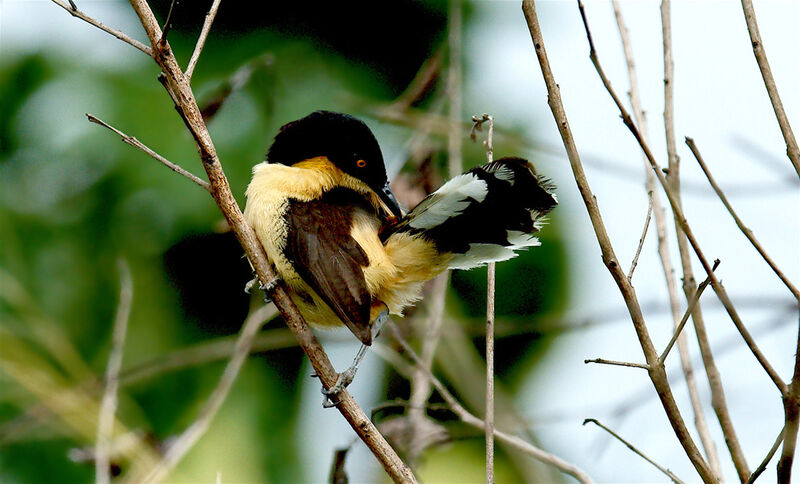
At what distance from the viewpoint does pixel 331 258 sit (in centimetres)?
282

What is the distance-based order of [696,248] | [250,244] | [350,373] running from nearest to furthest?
[696,248] < [250,244] < [350,373]

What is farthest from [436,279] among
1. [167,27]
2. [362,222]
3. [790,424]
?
[790,424]

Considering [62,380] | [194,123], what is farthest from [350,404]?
[62,380]

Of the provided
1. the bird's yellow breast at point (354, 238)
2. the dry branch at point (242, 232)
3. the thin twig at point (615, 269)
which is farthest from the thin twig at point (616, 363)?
the bird's yellow breast at point (354, 238)

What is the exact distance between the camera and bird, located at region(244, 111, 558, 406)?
8.49 ft

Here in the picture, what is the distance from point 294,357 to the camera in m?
5.81

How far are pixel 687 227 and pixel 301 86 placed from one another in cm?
424

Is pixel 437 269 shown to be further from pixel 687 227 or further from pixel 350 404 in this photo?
pixel 687 227

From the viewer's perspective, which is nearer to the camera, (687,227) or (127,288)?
(687,227)

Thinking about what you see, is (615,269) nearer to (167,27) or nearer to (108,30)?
(167,27)

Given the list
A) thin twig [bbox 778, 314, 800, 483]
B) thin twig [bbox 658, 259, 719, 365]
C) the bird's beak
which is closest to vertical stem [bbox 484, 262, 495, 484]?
thin twig [bbox 658, 259, 719, 365]

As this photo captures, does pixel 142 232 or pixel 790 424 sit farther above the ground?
pixel 142 232

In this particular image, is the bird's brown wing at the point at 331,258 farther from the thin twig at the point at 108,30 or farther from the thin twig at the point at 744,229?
the thin twig at the point at 744,229

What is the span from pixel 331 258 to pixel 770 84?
1.54m
